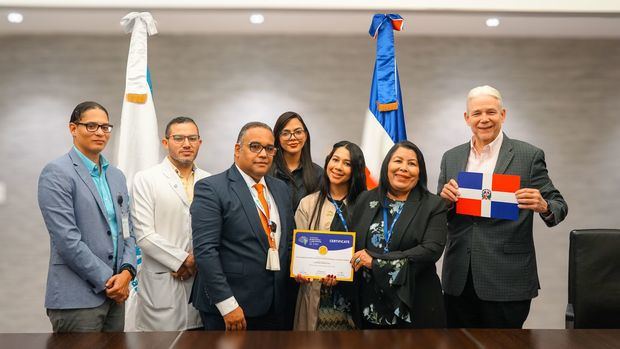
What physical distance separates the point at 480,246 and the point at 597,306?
59cm

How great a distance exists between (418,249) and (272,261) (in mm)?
685

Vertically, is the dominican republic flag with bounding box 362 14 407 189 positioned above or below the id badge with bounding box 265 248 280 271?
above

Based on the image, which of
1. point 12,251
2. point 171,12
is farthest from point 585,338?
point 12,251

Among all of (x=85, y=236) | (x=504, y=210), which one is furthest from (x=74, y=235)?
(x=504, y=210)

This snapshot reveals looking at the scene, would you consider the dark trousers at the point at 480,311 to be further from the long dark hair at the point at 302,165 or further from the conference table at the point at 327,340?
the long dark hair at the point at 302,165

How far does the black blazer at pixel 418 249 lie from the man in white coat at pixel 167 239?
3.43 ft

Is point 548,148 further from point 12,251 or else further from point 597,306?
point 12,251

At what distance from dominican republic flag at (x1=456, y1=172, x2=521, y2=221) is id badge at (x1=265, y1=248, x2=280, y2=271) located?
3.24 ft

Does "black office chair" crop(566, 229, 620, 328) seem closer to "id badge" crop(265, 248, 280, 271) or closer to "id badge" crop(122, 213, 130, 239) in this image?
"id badge" crop(265, 248, 280, 271)

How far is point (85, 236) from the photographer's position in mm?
2650

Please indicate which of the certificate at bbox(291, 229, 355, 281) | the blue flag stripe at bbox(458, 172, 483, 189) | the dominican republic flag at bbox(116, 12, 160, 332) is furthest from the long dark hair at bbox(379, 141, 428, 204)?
the dominican republic flag at bbox(116, 12, 160, 332)

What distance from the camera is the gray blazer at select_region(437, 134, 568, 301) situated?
2914 millimetres

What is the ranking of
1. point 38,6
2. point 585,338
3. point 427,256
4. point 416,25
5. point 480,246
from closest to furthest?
point 585,338 < point 427,256 < point 480,246 < point 38,6 < point 416,25

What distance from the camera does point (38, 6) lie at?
177 inches
